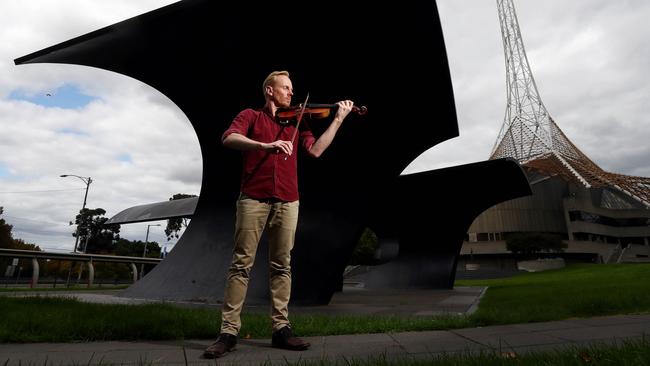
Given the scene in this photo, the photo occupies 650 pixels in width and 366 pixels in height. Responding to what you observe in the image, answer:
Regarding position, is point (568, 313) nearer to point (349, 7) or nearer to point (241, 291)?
point (241, 291)

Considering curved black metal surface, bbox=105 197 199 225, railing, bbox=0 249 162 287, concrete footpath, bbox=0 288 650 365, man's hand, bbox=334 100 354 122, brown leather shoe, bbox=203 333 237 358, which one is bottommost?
concrete footpath, bbox=0 288 650 365

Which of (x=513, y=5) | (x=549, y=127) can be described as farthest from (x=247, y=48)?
(x=513, y=5)

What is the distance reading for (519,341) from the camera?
2.96m

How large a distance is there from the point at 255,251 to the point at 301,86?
15.2 ft

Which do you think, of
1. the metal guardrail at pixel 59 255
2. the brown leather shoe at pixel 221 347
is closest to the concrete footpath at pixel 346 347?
the brown leather shoe at pixel 221 347

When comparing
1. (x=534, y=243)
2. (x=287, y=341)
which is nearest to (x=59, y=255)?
(x=287, y=341)

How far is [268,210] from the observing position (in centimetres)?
300

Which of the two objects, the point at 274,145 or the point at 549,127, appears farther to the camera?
the point at 549,127

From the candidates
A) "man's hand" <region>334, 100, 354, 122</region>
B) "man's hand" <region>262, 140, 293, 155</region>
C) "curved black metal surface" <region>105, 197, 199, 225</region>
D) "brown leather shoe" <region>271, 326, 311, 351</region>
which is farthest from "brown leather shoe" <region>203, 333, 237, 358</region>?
"curved black metal surface" <region>105, 197, 199, 225</region>

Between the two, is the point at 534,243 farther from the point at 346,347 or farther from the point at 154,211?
the point at 346,347

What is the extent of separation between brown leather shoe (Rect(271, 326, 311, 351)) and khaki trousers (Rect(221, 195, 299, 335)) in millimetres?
47

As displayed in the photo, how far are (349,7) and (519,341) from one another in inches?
195

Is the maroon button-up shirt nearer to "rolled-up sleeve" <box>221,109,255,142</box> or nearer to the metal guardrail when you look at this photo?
"rolled-up sleeve" <box>221,109,255,142</box>

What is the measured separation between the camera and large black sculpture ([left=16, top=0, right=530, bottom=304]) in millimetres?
6035
